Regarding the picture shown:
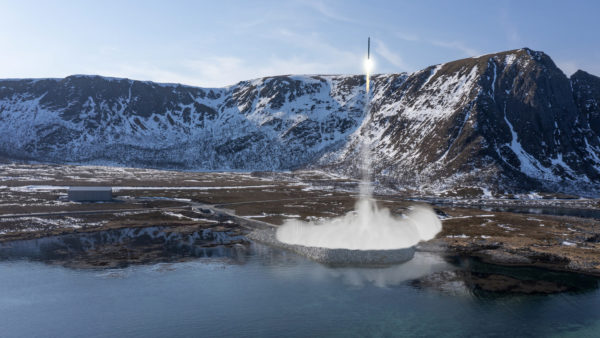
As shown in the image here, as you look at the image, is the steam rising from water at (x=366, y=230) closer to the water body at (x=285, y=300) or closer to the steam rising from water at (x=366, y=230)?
the steam rising from water at (x=366, y=230)

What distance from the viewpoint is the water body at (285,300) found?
38531mm

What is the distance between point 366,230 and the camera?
73438mm

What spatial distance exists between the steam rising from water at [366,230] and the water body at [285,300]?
8007mm

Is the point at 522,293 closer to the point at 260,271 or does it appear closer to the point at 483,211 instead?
the point at 260,271

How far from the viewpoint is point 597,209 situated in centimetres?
11800

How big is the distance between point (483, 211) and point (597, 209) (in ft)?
130

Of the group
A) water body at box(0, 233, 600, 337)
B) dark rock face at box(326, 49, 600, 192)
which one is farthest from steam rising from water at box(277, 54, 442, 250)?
dark rock face at box(326, 49, 600, 192)

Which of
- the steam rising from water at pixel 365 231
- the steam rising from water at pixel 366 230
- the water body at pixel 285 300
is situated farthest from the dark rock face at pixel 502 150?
the water body at pixel 285 300

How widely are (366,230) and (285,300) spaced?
32.3 metres

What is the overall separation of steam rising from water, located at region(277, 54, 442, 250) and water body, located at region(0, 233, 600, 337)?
315 inches

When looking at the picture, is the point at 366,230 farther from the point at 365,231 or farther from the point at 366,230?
the point at 365,231

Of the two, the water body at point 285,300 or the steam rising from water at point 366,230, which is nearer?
the water body at point 285,300

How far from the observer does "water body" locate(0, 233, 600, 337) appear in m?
38.5

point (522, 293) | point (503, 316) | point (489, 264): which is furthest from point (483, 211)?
point (503, 316)
